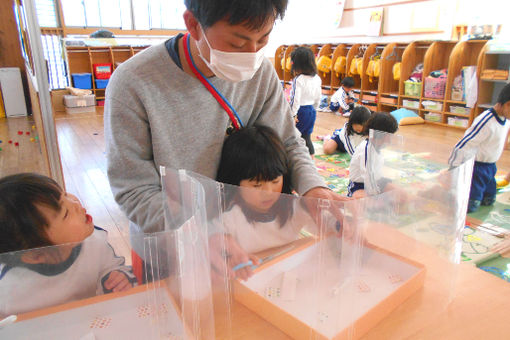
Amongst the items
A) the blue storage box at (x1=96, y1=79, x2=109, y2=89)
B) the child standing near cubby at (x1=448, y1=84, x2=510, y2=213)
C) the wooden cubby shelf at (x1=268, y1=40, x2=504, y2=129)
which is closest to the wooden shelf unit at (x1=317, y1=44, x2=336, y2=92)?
the wooden cubby shelf at (x1=268, y1=40, x2=504, y2=129)

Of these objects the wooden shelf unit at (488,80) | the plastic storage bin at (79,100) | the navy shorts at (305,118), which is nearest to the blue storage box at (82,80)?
the plastic storage bin at (79,100)

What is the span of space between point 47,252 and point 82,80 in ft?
23.7

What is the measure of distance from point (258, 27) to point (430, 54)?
18.0 feet

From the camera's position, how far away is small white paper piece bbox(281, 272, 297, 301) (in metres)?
0.70

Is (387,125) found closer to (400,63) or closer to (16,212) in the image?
(16,212)

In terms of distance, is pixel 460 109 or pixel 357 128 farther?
pixel 460 109

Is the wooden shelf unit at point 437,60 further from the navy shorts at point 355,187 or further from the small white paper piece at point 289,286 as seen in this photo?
the small white paper piece at point 289,286

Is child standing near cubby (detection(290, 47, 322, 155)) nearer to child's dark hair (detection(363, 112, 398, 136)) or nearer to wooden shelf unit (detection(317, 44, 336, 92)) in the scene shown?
child's dark hair (detection(363, 112, 398, 136))

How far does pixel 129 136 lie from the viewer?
835 millimetres

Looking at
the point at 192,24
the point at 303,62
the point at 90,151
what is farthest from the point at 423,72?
the point at 192,24

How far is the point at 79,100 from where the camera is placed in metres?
6.67

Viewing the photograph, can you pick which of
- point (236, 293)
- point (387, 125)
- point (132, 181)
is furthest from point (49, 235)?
point (387, 125)

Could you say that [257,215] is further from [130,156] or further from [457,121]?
[457,121]

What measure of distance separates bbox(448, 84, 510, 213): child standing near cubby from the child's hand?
101 inches
